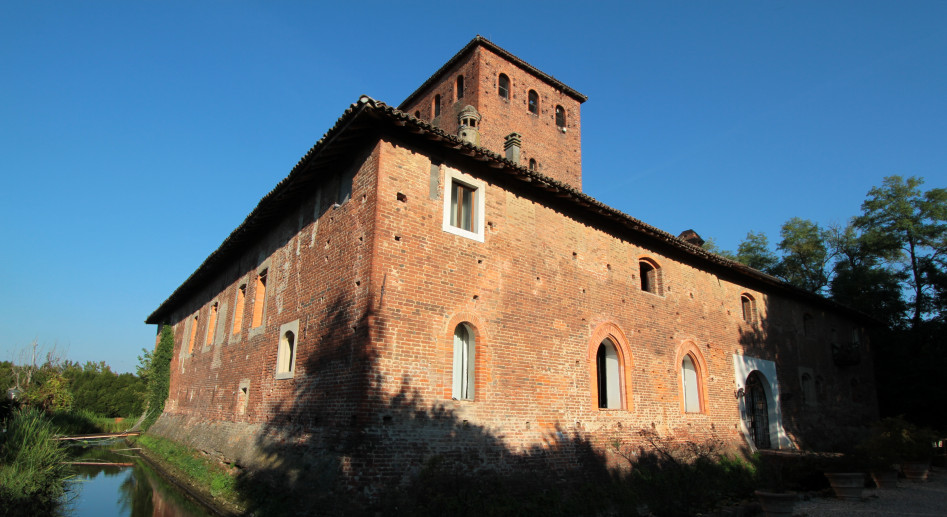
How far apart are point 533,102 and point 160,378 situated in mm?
20018

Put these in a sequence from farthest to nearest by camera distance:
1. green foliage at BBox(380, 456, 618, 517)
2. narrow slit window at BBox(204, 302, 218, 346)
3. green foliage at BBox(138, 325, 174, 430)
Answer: green foliage at BBox(138, 325, 174, 430), narrow slit window at BBox(204, 302, 218, 346), green foliage at BBox(380, 456, 618, 517)

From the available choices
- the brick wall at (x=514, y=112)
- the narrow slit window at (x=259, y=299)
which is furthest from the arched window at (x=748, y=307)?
the narrow slit window at (x=259, y=299)

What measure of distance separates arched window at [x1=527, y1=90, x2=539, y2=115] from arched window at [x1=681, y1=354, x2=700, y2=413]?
1372 cm

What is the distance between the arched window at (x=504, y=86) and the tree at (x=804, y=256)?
19837mm

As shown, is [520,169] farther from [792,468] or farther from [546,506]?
[792,468]

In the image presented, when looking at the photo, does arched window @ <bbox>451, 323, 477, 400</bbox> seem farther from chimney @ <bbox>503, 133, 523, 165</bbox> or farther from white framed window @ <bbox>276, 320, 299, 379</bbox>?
chimney @ <bbox>503, 133, 523, 165</bbox>

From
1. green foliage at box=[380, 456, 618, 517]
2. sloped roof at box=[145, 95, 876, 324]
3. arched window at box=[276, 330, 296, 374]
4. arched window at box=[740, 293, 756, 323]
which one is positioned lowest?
green foliage at box=[380, 456, 618, 517]

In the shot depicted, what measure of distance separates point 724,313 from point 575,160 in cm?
1131

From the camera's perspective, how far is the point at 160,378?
72.8ft

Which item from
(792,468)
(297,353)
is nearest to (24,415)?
(297,353)

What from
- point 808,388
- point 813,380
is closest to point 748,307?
point 808,388

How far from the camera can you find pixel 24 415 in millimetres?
10188

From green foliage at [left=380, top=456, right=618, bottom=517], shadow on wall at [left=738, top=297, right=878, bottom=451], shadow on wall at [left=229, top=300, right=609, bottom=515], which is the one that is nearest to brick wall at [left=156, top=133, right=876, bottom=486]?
shadow on wall at [left=229, top=300, right=609, bottom=515]

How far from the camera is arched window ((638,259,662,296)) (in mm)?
14086
